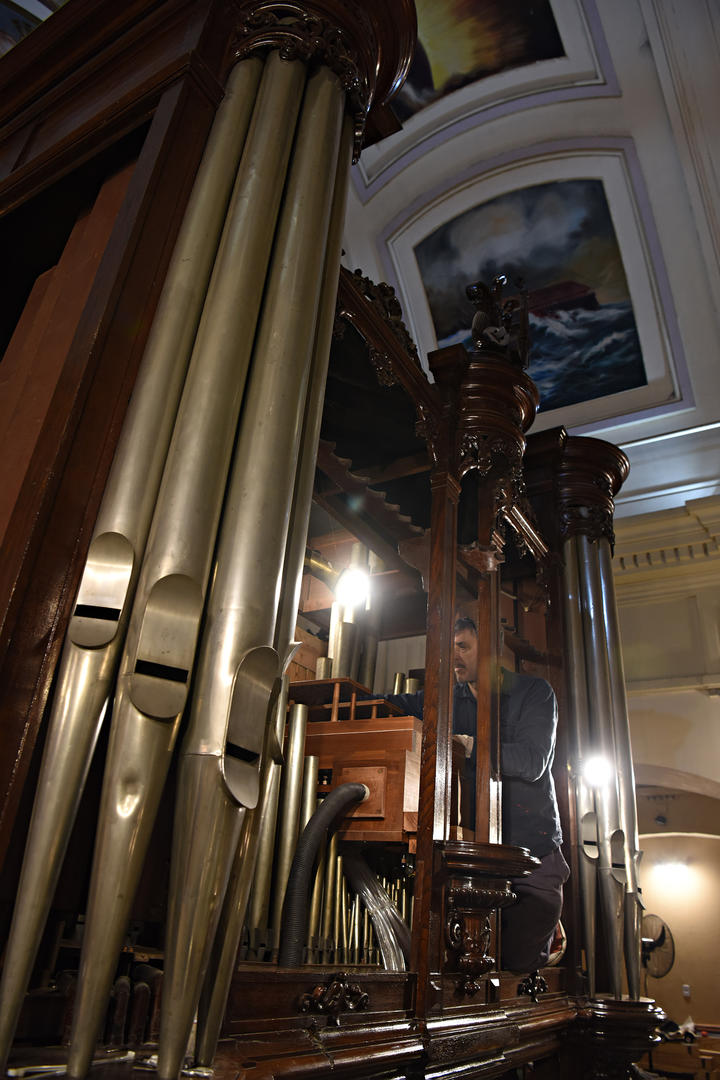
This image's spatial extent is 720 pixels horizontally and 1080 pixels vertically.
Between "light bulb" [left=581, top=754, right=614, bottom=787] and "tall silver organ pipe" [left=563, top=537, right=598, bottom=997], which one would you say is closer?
"tall silver organ pipe" [left=563, top=537, right=598, bottom=997]

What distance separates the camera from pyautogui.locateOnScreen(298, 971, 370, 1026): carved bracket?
227 centimetres

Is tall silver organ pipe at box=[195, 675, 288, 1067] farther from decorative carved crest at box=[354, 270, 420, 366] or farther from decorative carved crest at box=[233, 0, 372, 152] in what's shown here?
decorative carved crest at box=[354, 270, 420, 366]

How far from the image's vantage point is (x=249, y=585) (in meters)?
1.73

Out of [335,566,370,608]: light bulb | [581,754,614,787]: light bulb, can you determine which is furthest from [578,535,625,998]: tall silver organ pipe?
[335,566,370,608]: light bulb

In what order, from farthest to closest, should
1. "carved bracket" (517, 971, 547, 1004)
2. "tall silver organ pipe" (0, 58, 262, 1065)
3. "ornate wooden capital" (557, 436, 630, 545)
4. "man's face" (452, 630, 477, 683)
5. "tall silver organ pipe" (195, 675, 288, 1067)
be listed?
1. "ornate wooden capital" (557, 436, 630, 545)
2. "man's face" (452, 630, 477, 683)
3. "carved bracket" (517, 971, 547, 1004)
4. "tall silver organ pipe" (195, 675, 288, 1067)
5. "tall silver organ pipe" (0, 58, 262, 1065)

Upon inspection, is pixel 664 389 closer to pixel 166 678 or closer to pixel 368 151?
pixel 368 151

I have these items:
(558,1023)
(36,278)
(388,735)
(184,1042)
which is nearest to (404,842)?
(388,735)

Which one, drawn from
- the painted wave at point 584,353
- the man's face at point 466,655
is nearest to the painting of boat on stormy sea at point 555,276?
the painted wave at point 584,353

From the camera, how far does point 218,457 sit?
1.84 metres

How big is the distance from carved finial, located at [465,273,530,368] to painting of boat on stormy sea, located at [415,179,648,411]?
121 inches

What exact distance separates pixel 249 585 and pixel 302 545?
0.28 m

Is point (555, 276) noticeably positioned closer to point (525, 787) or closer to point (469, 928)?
point (525, 787)

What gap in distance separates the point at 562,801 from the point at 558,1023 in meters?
1.23

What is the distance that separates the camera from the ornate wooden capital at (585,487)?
18.9 ft
